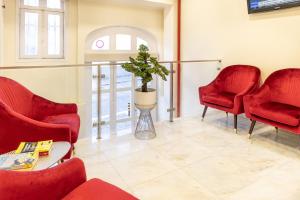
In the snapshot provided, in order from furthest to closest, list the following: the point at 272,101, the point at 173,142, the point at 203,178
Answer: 1. the point at 272,101
2. the point at 173,142
3. the point at 203,178

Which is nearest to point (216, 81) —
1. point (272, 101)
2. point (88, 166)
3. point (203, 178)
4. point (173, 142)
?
point (272, 101)

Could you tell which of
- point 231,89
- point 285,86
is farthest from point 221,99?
point 285,86

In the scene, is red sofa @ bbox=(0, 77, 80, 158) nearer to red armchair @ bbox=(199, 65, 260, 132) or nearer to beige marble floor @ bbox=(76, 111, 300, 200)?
beige marble floor @ bbox=(76, 111, 300, 200)

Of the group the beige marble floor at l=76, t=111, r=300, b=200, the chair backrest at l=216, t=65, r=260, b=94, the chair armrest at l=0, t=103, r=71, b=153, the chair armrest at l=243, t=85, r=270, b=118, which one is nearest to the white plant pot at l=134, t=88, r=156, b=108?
the beige marble floor at l=76, t=111, r=300, b=200

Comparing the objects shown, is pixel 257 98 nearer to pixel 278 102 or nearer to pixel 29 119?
pixel 278 102

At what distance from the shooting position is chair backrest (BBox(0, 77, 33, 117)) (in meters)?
2.65

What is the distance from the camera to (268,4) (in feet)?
12.8

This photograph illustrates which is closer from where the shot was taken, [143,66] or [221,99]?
[143,66]

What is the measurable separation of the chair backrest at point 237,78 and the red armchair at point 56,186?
301 centimetres

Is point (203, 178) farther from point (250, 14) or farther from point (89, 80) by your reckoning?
point (89, 80)

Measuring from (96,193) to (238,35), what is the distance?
3.90 meters

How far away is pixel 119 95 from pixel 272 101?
11.3 feet

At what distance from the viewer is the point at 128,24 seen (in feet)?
19.2

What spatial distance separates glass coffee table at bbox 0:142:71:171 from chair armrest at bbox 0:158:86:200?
0.92 feet
